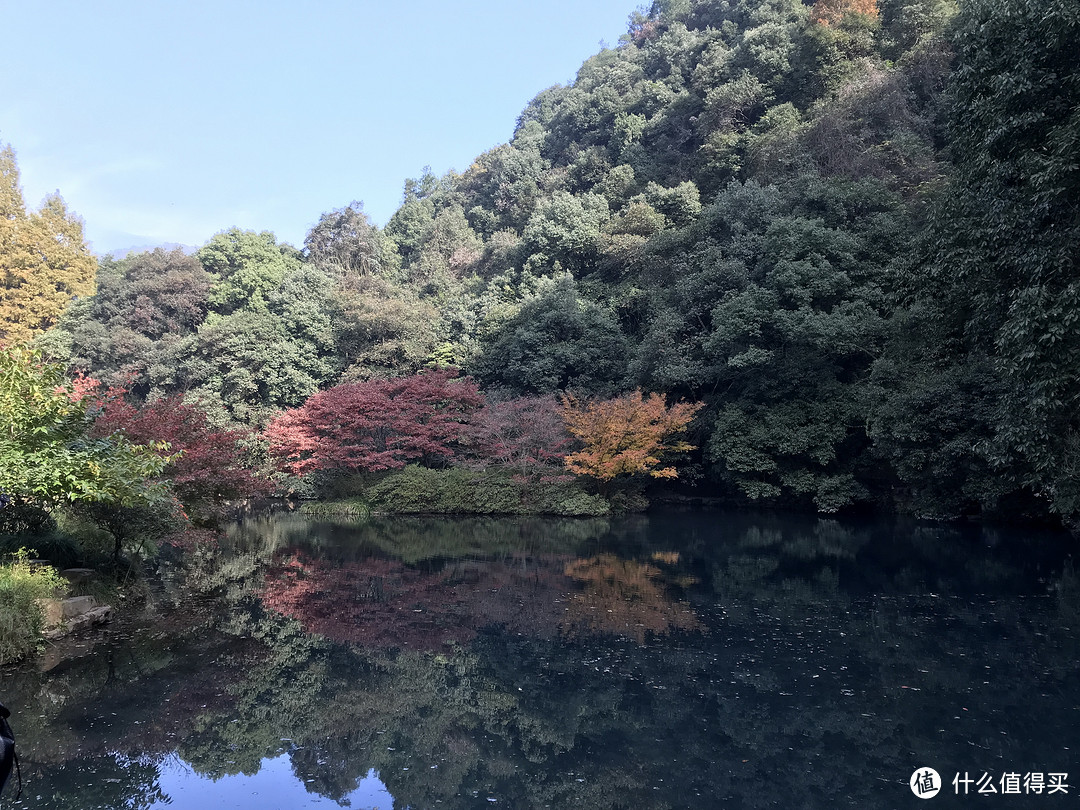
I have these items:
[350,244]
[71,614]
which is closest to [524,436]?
[71,614]

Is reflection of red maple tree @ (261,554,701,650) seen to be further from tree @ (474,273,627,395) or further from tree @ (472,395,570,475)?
tree @ (474,273,627,395)

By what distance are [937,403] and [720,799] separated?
1203 centimetres

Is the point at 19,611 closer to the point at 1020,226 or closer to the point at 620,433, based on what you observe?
the point at 1020,226

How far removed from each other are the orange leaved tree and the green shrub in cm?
1185

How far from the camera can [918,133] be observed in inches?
818

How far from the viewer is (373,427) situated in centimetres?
1953

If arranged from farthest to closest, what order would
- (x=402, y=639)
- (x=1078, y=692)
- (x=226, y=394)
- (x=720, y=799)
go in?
1. (x=226, y=394)
2. (x=402, y=639)
3. (x=1078, y=692)
4. (x=720, y=799)

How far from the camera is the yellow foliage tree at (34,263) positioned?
97.9ft

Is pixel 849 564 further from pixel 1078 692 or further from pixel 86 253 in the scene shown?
pixel 86 253

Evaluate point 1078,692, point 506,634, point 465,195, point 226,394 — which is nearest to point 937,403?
point 1078,692

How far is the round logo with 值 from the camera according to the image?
4141mm

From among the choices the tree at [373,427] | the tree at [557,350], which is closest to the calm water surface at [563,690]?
the tree at [373,427]

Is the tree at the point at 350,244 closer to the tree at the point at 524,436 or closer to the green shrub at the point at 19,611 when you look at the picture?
the tree at the point at 524,436

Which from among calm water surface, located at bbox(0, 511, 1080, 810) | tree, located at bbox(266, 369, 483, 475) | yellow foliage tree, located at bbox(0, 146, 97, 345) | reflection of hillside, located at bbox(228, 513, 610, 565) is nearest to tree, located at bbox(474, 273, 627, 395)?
tree, located at bbox(266, 369, 483, 475)
